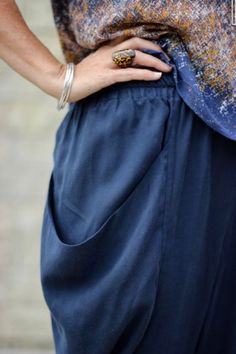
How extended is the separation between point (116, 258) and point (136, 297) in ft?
0.25

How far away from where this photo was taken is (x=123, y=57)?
1228 millimetres

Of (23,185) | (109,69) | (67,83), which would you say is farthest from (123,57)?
(23,185)

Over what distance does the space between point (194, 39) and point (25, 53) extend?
1.10ft

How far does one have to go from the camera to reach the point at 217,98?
118 cm

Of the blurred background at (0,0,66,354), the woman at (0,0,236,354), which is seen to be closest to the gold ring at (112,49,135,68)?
the woman at (0,0,236,354)

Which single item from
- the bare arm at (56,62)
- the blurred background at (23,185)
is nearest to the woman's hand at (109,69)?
the bare arm at (56,62)

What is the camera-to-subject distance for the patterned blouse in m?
1.15

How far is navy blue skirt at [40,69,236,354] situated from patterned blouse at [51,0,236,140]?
0.13ft

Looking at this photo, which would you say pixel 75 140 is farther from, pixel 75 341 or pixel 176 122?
pixel 75 341

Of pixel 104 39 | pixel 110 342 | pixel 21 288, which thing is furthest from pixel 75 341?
pixel 21 288

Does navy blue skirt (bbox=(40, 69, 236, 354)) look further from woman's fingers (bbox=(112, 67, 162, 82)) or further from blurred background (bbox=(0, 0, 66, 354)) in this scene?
blurred background (bbox=(0, 0, 66, 354))

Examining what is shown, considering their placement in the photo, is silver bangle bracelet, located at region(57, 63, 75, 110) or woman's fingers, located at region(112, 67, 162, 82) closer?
woman's fingers, located at region(112, 67, 162, 82)

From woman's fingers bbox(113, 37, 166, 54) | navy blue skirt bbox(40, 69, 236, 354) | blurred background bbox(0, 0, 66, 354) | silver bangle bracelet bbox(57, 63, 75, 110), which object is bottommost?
blurred background bbox(0, 0, 66, 354)

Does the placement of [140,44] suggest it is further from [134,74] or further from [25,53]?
[25,53]
